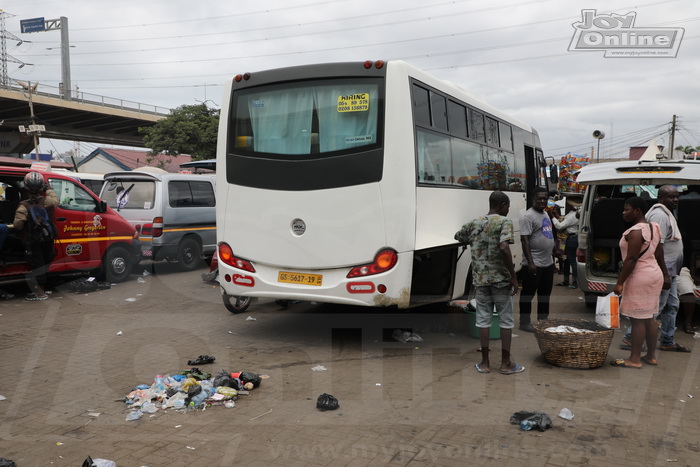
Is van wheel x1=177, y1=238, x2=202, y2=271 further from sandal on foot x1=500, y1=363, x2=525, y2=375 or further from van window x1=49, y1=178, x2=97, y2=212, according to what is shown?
sandal on foot x1=500, y1=363, x2=525, y2=375

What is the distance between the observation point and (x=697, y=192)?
29.6ft

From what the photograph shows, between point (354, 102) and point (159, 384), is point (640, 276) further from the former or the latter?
point (159, 384)

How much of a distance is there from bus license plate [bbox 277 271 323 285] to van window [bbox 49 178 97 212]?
5846mm

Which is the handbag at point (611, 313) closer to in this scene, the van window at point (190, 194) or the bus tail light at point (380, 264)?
the bus tail light at point (380, 264)

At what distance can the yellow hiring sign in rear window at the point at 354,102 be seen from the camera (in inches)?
258

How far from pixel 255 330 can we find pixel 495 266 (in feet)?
11.4

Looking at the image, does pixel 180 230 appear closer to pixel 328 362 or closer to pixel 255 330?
pixel 255 330

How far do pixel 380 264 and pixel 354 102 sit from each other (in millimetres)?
1861

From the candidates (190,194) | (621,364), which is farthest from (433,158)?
(190,194)

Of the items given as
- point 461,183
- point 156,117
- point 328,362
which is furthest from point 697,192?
point 156,117

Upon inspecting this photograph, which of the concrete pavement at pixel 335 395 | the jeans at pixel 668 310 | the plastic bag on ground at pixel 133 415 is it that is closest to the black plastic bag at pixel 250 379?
the concrete pavement at pixel 335 395

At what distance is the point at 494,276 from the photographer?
19.3 feet

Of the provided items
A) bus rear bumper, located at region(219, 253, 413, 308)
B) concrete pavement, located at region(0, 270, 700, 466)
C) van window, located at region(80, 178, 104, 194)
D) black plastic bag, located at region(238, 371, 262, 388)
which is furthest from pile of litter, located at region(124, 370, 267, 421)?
van window, located at region(80, 178, 104, 194)

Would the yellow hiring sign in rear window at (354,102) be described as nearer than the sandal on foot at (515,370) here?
No
